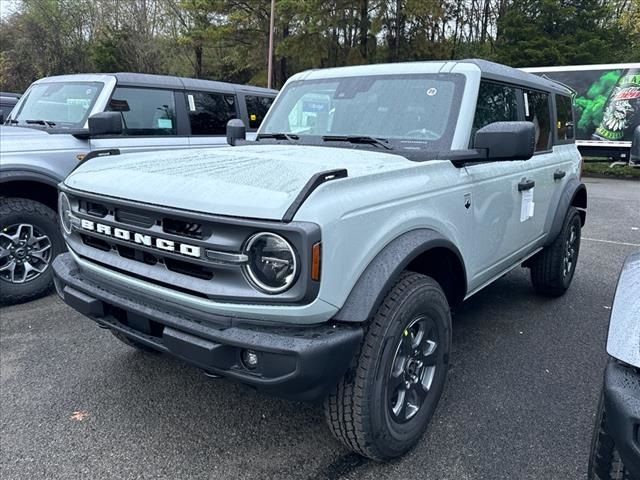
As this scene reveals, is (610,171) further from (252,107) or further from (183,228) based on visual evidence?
(183,228)

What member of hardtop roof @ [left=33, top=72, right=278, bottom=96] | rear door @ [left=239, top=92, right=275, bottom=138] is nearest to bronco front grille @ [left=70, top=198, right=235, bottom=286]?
hardtop roof @ [left=33, top=72, right=278, bottom=96]

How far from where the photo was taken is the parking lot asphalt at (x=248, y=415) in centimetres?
242

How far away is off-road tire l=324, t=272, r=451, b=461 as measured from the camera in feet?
7.03

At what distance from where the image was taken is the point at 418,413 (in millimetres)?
2535

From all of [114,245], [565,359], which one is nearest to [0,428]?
[114,245]

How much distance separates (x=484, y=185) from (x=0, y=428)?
3012 mm

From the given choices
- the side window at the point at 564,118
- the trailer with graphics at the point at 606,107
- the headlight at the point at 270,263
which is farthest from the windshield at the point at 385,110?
the trailer with graphics at the point at 606,107

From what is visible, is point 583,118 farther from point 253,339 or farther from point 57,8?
point 57,8

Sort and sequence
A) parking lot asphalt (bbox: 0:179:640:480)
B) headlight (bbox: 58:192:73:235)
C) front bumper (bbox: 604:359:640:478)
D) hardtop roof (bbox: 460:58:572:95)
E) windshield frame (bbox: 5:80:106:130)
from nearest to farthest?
front bumper (bbox: 604:359:640:478) < parking lot asphalt (bbox: 0:179:640:480) < headlight (bbox: 58:192:73:235) < hardtop roof (bbox: 460:58:572:95) < windshield frame (bbox: 5:80:106:130)

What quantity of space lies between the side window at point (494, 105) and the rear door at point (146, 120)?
11.6 feet

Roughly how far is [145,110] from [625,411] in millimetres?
5295

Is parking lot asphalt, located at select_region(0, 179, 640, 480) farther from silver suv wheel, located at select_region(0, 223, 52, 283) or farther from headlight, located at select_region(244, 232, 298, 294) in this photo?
headlight, located at select_region(244, 232, 298, 294)

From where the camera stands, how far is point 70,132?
16.1ft

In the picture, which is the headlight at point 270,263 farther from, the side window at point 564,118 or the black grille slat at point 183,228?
A: the side window at point 564,118
